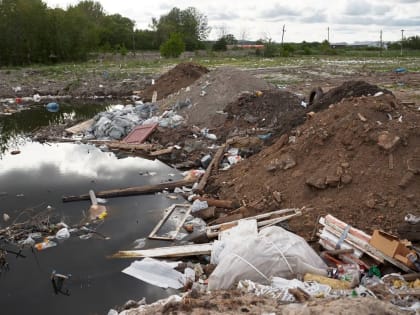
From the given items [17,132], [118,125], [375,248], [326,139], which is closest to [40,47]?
[17,132]

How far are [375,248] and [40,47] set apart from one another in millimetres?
39587

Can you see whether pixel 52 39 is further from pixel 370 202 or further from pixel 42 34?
pixel 370 202

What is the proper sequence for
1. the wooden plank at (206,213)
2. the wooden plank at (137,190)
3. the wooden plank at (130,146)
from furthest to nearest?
the wooden plank at (130,146) → the wooden plank at (137,190) → the wooden plank at (206,213)

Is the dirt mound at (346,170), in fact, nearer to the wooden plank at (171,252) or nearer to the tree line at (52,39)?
the wooden plank at (171,252)

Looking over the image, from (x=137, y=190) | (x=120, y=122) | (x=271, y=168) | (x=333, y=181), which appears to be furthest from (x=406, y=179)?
(x=120, y=122)

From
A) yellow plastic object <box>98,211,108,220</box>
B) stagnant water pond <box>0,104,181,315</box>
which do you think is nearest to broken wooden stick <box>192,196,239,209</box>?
stagnant water pond <box>0,104,181,315</box>

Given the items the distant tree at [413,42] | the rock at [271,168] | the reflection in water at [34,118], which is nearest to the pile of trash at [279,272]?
the rock at [271,168]

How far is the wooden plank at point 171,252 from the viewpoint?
6.13m

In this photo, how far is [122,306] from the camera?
5133mm

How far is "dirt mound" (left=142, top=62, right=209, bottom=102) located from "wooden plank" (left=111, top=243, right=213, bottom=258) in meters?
14.1

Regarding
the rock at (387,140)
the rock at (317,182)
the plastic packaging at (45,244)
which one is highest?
the rock at (387,140)

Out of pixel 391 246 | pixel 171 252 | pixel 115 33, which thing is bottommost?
pixel 171 252

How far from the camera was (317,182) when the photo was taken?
6.98 meters

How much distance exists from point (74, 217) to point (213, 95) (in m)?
7.78
